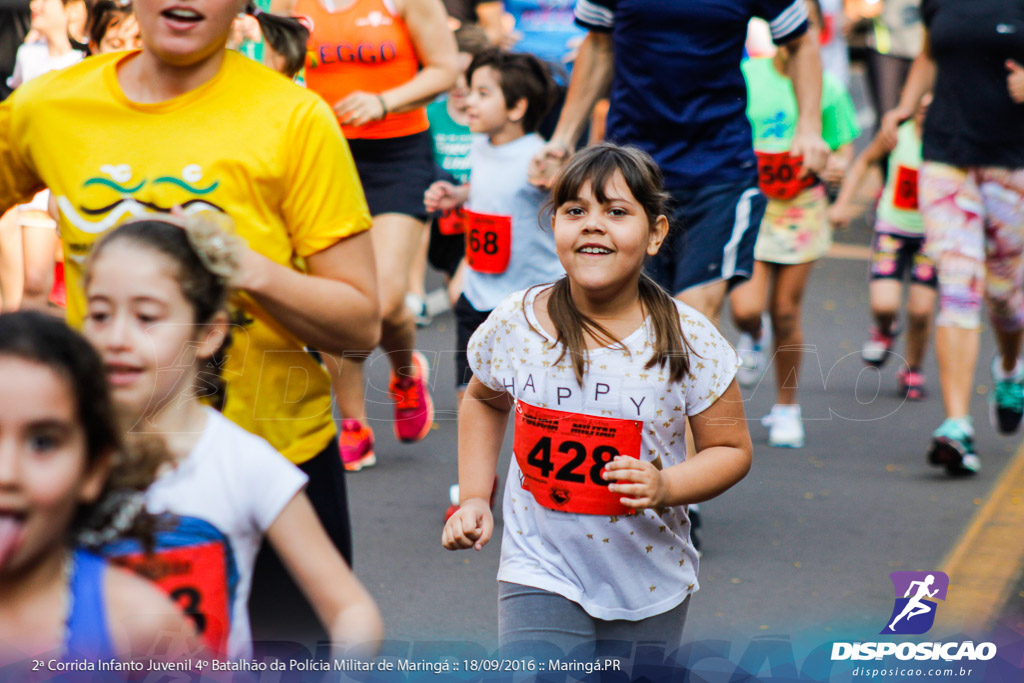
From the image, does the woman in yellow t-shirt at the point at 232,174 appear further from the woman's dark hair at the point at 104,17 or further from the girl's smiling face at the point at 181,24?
the woman's dark hair at the point at 104,17

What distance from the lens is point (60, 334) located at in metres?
1.72

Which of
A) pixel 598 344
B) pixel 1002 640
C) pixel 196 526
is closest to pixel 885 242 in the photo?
pixel 1002 640

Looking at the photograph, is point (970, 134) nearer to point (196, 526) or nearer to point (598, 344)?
point (598, 344)

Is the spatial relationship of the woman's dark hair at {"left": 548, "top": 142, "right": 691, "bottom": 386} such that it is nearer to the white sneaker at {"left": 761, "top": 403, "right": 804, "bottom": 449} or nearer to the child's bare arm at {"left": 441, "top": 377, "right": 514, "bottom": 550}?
the child's bare arm at {"left": 441, "top": 377, "right": 514, "bottom": 550}

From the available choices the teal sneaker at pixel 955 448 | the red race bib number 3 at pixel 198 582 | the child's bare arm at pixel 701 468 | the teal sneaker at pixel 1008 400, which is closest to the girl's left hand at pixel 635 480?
the child's bare arm at pixel 701 468

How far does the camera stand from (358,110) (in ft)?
15.2

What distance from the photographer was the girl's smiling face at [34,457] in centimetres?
166

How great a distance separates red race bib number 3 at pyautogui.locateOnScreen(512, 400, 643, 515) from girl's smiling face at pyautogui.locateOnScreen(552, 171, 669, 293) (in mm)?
274

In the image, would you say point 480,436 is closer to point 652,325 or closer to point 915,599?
point 652,325

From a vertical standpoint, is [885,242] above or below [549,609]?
below

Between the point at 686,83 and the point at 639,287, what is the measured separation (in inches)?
75.3

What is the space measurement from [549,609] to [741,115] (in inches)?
98.0

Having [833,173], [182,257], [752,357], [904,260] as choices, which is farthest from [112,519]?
[904,260]

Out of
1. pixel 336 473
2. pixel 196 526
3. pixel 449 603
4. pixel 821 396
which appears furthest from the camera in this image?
pixel 821 396
